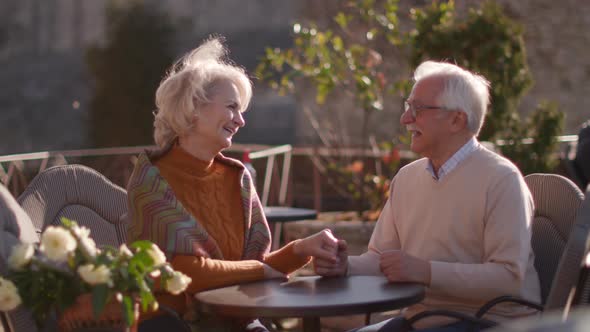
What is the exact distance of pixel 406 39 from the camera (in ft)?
21.8

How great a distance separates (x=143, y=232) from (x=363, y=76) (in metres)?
4.34

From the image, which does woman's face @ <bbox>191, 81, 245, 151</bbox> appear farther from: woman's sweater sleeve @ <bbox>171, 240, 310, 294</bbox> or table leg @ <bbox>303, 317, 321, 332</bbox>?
table leg @ <bbox>303, 317, 321, 332</bbox>

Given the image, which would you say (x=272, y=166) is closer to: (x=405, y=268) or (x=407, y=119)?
(x=407, y=119)

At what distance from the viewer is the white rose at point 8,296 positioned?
6.54ft

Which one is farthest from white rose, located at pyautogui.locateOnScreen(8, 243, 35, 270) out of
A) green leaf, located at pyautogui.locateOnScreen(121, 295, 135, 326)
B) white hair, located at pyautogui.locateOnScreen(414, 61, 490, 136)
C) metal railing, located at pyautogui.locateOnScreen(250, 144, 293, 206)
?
metal railing, located at pyautogui.locateOnScreen(250, 144, 293, 206)

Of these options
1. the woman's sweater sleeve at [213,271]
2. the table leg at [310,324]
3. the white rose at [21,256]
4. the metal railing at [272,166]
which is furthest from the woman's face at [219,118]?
the metal railing at [272,166]

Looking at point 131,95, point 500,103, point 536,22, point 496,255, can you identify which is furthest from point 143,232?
point 131,95

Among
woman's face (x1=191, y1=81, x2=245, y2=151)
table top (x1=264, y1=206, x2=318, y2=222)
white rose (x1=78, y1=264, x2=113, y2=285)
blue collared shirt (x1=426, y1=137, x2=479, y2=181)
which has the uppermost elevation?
woman's face (x1=191, y1=81, x2=245, y2=151)

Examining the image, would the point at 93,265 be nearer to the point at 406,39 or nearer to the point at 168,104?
the point at 168,104

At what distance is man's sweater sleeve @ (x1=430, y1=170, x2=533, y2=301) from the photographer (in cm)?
253

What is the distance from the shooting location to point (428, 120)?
9.15 ft

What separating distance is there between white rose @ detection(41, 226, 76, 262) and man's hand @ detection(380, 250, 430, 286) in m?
0.99

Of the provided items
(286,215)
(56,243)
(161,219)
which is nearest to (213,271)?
(161,219)

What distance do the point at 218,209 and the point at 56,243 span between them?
882 mm
